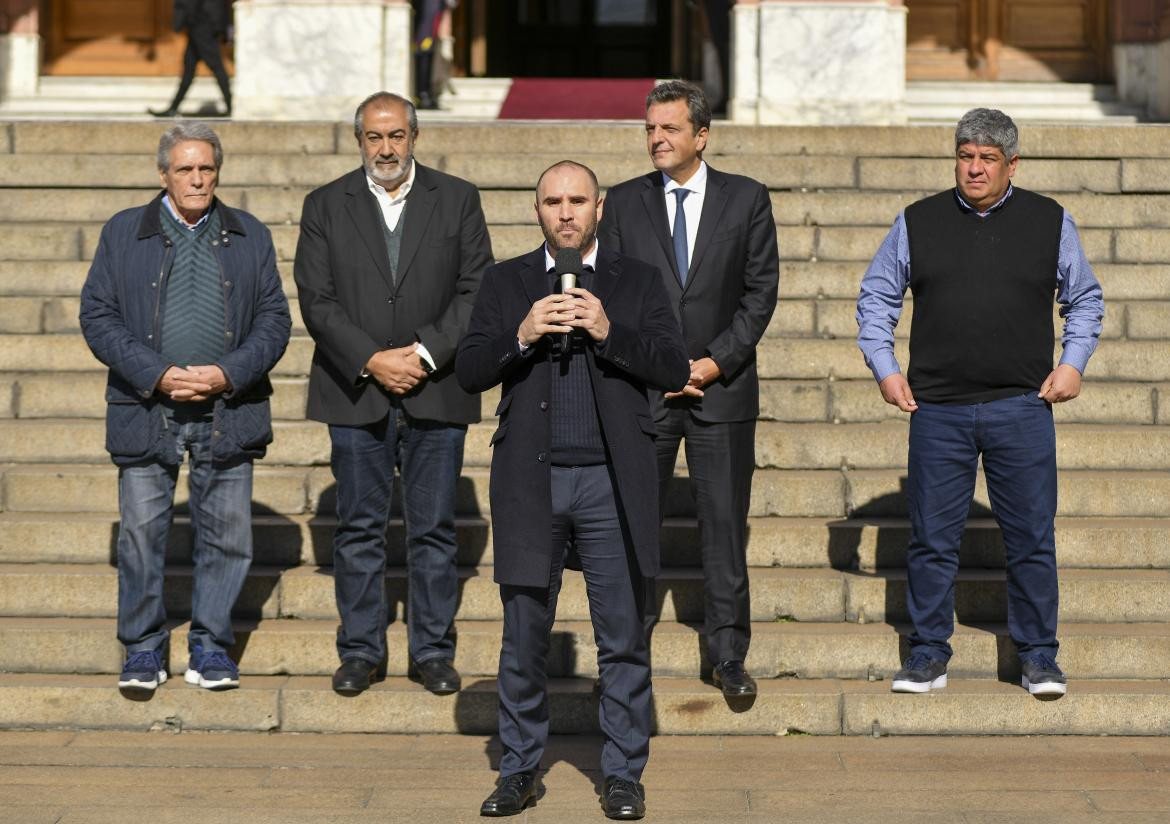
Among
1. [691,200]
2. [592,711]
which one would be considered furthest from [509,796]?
[691,200]

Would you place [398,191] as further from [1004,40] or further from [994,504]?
[1004,40]

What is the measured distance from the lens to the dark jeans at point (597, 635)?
216 inches

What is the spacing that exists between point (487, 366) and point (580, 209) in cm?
55

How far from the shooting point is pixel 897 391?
640 cm

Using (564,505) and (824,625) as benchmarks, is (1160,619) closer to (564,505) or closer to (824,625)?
(824,625)

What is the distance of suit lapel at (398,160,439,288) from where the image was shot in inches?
257

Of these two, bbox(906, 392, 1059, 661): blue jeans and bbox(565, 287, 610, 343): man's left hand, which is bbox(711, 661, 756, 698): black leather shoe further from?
bbox(565, 287, 610, 343): man's left hand

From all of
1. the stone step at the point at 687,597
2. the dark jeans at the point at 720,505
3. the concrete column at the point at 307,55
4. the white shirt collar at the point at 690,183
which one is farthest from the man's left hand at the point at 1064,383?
the concrete column at the point at 307,55

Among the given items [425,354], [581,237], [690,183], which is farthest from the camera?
[690,183]

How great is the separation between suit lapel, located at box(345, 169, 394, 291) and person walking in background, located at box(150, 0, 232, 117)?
24.0 ft

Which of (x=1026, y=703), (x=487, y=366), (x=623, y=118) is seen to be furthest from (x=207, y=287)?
(x=623, y=118)

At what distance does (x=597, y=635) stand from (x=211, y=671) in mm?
1642

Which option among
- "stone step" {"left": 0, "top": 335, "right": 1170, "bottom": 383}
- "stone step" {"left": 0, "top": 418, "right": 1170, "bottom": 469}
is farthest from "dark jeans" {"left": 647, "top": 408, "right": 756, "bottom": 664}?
"stone step" {"left": 0, "top": 335, "right": 1170, "bottom": 383}

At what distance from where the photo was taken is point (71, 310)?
8812 mm
